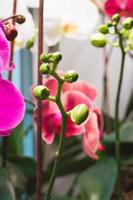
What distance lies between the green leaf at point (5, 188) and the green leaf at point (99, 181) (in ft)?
0.47

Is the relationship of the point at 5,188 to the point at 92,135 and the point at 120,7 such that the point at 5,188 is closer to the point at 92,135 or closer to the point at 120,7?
the point at 92,135

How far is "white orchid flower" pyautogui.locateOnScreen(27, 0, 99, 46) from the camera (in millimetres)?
571

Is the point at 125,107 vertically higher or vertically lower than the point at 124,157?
lower

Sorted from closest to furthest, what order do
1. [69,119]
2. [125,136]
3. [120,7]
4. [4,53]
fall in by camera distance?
[4,53]
[69,119]
[120,7]
[125,136]

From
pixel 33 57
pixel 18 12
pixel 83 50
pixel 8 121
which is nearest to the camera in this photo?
pixel 8 121

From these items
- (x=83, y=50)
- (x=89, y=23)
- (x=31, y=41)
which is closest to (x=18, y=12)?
(x=31, y=41)

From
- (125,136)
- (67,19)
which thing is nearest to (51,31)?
(67,19)

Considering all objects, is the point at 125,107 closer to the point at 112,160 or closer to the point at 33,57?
the point at 33,57

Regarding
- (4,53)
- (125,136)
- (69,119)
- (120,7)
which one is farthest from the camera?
(125,136)

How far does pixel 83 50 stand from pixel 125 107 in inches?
7.5

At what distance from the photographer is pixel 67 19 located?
62 centimetres

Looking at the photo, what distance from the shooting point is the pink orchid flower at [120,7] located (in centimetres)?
62

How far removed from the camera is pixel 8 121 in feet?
1.16

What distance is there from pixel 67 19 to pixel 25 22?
12cm
